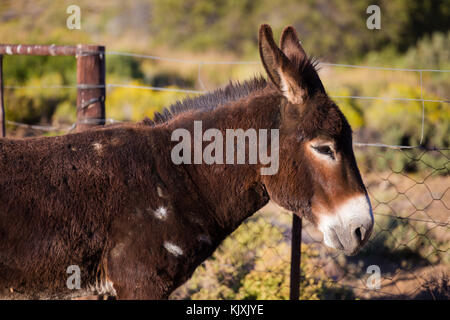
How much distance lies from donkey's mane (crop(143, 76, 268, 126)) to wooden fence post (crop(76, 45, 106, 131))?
122 cm

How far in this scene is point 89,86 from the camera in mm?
4293

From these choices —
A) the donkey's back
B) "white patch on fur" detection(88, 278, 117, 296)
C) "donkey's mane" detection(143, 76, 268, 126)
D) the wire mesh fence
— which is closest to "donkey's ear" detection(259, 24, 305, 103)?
"donkey's mane" detection(143, 76, 268, 126)

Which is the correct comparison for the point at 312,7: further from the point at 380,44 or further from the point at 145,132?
the point at 145,132

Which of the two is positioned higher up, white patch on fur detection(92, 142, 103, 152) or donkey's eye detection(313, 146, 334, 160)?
white patch on fur detection(92, 142, 103, 152)

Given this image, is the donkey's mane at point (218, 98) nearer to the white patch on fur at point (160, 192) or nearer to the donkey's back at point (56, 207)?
the donkey's back at point (56, 207)

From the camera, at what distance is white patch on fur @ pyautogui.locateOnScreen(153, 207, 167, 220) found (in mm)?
2838

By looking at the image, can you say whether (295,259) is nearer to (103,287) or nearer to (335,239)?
(335,239)

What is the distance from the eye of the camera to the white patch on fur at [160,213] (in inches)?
112

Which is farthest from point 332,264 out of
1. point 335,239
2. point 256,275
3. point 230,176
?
point 230,176

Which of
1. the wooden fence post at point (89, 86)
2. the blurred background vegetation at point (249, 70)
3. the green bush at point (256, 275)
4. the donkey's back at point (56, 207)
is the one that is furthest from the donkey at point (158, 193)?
the green bush at point (256, 275)

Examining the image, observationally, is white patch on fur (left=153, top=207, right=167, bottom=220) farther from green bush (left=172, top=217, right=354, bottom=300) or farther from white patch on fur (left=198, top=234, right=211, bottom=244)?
green bush (left=172, top=217, right=354, bottom=300)

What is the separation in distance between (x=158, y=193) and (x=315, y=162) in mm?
917

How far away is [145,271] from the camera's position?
2766 mm

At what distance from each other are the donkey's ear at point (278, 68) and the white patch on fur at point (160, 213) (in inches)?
38.8
